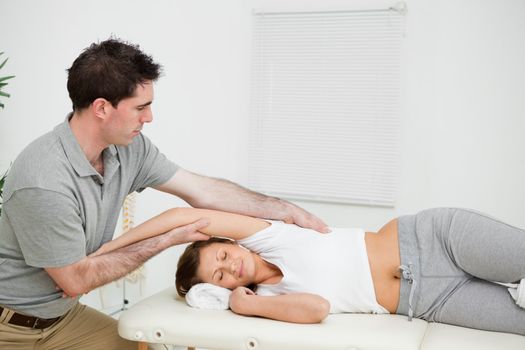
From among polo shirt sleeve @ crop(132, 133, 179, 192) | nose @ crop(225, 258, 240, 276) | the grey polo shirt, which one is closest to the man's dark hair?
the grey polo shirt

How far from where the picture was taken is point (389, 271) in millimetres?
2080

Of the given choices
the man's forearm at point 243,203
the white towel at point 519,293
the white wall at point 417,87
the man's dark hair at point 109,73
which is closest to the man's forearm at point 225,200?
the man's forearm at point 243,203

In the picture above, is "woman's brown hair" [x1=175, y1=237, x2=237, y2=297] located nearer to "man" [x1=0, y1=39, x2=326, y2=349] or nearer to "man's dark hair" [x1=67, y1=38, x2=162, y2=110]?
"man" [x1=0, y1=39, x2=326, y2=349]

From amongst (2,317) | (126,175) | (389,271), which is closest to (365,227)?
(389,271)

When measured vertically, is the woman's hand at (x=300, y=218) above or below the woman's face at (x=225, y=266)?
above

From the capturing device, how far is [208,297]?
6.91ft

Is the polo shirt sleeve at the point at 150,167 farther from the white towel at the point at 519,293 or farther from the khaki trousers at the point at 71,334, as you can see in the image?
the white towel at the point at 519,293

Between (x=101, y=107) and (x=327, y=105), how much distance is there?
1861mm

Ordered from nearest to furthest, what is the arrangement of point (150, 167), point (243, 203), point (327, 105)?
point (150, 167)
point (243, 203)
point (327, 105)

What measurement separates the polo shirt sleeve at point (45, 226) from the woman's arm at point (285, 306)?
1.76 feet

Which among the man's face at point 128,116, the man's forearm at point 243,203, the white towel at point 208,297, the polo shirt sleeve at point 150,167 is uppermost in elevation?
the man's face at point 128,116

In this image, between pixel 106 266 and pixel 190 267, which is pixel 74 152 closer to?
pixel 106 266

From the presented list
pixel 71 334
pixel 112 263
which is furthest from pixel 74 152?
pixel 71 334

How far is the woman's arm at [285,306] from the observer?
190 cm
